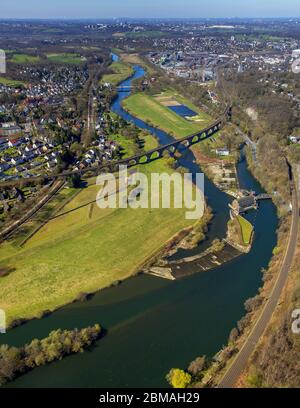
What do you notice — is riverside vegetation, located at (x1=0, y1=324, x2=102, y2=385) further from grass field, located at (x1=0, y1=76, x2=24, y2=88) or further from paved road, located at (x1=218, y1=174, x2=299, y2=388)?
grass field, located at (x1=0, y1=76, x2=24, y2=88)

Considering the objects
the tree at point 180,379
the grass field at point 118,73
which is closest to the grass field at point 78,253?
the tree at point 180,379

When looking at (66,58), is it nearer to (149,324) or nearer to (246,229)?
(246,229)

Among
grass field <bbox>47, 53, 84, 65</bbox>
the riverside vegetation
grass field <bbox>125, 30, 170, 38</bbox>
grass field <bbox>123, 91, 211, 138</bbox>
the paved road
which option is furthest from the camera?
grass field <bbox>125, 30, 170, 38</bbox>

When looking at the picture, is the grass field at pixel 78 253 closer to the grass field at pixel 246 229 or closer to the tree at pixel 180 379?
the grass field at pixel 246 229

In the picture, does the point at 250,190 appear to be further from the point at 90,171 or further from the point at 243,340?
the point at 243,340

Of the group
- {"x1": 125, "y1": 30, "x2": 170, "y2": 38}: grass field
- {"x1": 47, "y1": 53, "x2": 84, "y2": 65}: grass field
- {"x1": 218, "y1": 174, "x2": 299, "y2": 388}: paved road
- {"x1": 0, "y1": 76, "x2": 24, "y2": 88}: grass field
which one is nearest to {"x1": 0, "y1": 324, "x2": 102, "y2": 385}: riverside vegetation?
{"x1": 218, "y1": 174, "x2": 299, "y2": 388}: paved road
